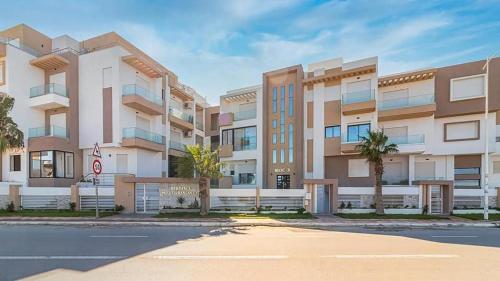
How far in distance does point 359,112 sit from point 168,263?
71.8 ft

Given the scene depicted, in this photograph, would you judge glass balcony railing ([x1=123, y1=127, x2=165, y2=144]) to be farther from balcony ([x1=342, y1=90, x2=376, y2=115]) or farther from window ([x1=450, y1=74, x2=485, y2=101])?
window ([x1=450, y1=74, x2=485, y2=101])

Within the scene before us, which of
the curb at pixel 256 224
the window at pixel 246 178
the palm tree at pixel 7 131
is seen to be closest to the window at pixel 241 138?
the window at pixel 246 178

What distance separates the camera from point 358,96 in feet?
78.6

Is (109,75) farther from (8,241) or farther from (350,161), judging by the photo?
(350,161)

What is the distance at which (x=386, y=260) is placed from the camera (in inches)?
279

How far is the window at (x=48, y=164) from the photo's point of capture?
22.2m

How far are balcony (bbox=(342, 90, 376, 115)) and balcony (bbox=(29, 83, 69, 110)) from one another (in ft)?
81.7

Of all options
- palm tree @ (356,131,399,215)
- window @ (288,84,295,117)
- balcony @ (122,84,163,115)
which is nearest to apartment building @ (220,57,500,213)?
window @ (288,84,295,117)

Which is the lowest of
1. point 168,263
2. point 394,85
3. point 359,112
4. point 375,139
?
point 168,263

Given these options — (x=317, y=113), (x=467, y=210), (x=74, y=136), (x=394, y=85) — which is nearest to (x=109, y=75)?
(x=74, y=136)

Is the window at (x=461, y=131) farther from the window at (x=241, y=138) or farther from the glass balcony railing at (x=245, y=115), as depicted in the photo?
the glass balcony railing at (x=245, y=115)

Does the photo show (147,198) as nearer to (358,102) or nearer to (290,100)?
(290,100)

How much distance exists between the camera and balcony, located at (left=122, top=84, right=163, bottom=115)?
23.2m

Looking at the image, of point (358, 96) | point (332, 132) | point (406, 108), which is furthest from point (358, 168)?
point (406, 108)
